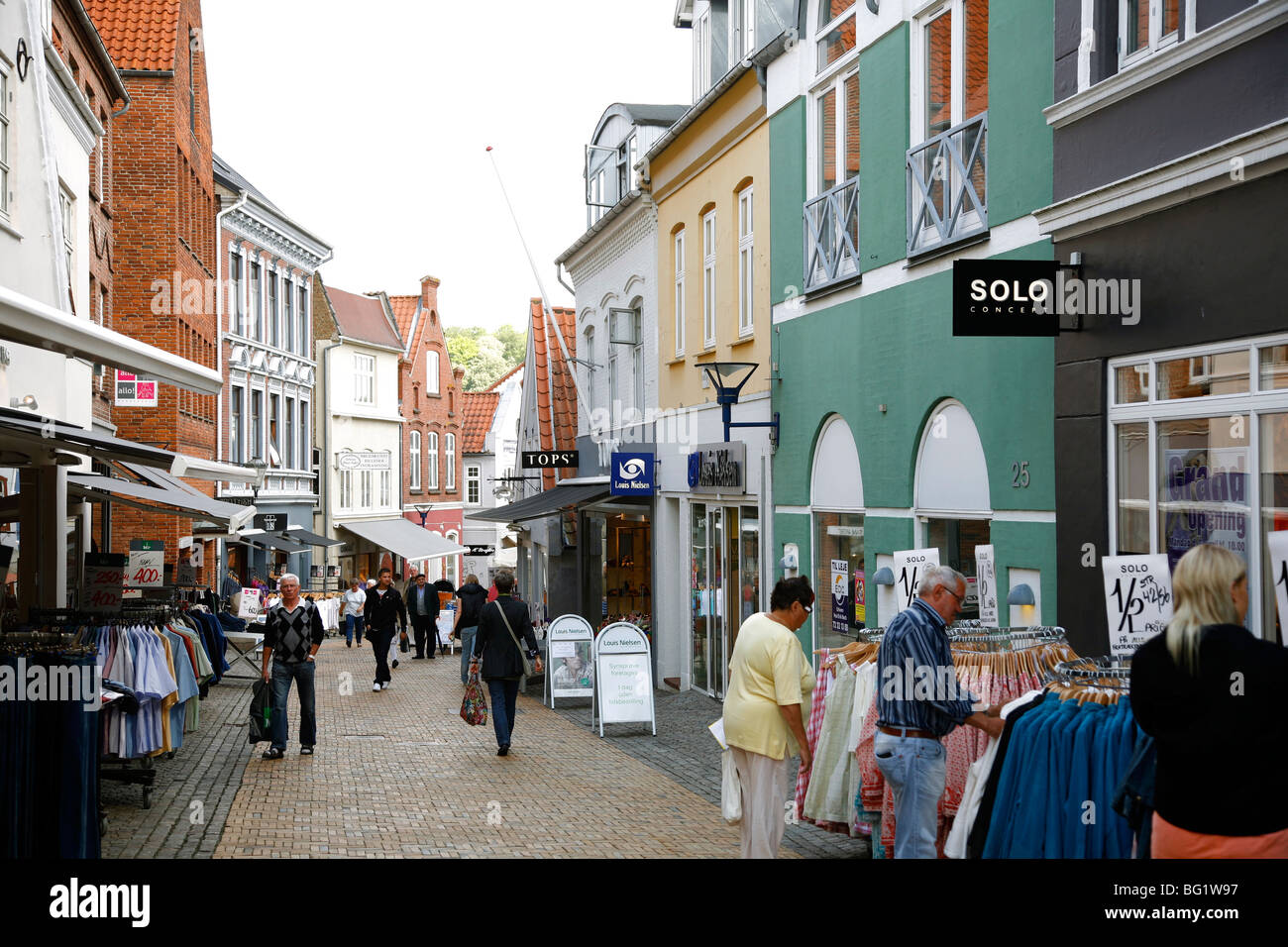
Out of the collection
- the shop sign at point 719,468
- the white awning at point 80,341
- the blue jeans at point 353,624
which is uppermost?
the white awning at point 80,341

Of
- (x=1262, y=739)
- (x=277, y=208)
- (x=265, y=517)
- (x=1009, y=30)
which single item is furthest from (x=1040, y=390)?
(x=277, y=208)

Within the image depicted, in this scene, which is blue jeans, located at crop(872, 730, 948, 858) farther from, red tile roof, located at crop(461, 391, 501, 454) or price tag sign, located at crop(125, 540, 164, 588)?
red tile roof, located at crop(461, 391, 501, 454)

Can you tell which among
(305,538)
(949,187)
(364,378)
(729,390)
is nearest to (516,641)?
(729,390)

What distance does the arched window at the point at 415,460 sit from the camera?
182 ft

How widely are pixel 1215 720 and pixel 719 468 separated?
12.5 metres

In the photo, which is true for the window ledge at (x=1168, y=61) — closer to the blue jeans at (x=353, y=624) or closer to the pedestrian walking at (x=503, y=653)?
the pedestrian walking at (x=503, y=653)

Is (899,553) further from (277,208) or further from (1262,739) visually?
(277,208)

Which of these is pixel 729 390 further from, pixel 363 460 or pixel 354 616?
pixel 363 460

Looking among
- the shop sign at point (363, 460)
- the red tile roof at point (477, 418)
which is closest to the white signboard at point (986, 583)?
the shop sign at point (363, 460)

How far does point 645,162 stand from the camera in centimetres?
2020

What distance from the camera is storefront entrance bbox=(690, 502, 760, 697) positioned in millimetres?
16516

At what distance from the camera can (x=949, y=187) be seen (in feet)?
37.1

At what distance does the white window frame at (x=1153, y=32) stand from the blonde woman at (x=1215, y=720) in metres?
4.51
